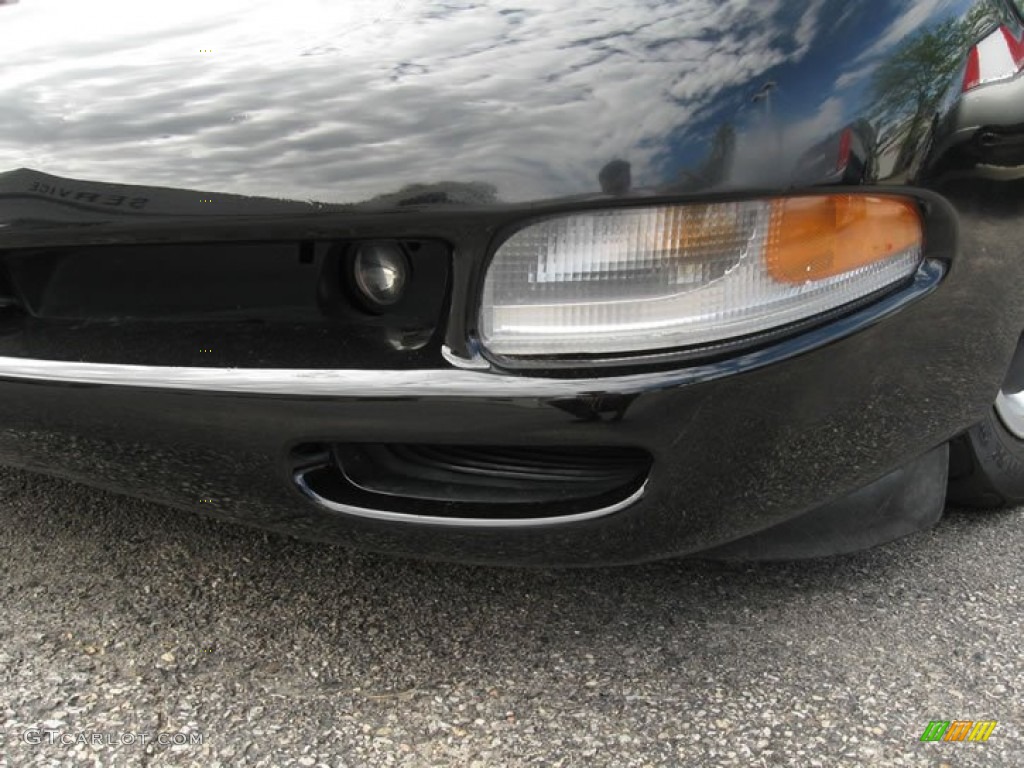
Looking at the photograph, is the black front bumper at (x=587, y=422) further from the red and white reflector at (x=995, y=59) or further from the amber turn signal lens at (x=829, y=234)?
the red and white reflector at (x=995, y=59)

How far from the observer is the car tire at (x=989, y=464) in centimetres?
200

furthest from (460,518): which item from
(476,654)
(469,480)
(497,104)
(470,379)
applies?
(497,104)

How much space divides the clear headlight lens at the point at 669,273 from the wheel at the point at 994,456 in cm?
88

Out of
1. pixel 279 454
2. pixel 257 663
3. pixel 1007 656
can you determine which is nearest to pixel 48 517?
pixel 257 663

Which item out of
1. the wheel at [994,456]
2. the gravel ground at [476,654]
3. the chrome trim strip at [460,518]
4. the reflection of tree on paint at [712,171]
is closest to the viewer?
the reflection of tree on paint at [712,171]

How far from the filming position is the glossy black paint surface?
1221 mm

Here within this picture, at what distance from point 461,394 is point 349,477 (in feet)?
0.80

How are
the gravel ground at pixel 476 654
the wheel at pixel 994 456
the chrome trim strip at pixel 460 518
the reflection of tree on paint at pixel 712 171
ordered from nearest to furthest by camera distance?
1. the reflection of tree on paint at pixel 712 171
2. the chrome trim strip at pixel 460 518
3. the gravel ground at pixel 476 654
4. the wheel at pixel 994 456

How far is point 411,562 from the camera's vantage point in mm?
1917

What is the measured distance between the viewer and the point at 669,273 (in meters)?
1.25

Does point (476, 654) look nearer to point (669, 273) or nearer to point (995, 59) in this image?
point (669, 273)

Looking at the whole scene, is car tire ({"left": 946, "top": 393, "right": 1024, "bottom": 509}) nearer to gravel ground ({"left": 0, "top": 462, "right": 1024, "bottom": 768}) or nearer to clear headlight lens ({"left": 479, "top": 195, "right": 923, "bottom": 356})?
gravel ground ({"left": 0, "top": 462, "right": 1024, "bottom": 768})

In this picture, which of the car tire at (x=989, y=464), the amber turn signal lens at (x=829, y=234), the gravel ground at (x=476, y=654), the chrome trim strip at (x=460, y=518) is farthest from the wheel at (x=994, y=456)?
the chrome trim strip at (x=460, y=518)

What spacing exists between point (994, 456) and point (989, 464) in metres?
0.02
